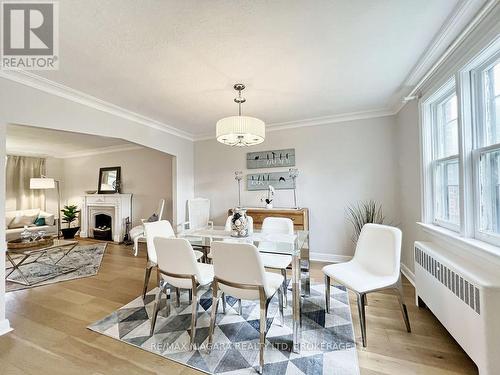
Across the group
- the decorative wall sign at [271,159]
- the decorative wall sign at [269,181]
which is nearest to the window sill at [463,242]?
the decorative wall sign at [269,181]

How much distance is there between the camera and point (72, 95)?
2.57m

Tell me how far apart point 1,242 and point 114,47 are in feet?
6.65

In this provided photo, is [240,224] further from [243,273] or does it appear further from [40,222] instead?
[40,222]

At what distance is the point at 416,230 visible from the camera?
8.86ft

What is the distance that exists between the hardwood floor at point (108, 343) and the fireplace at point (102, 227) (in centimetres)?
310

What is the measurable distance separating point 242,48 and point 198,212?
3218mm

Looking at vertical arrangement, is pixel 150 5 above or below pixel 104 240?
above

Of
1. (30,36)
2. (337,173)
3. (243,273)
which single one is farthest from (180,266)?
(337,173)

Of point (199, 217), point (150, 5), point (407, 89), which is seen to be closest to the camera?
point (150, 5)

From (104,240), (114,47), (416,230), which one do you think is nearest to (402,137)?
(416,230)

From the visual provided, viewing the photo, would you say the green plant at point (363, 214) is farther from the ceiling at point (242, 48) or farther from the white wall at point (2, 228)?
the white wall at point (2, 228)

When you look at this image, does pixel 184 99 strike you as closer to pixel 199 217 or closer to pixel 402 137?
pixel 199 217

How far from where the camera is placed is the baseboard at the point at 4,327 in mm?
1926

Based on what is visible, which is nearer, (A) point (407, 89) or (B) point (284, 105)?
(A) point (407, 89)
